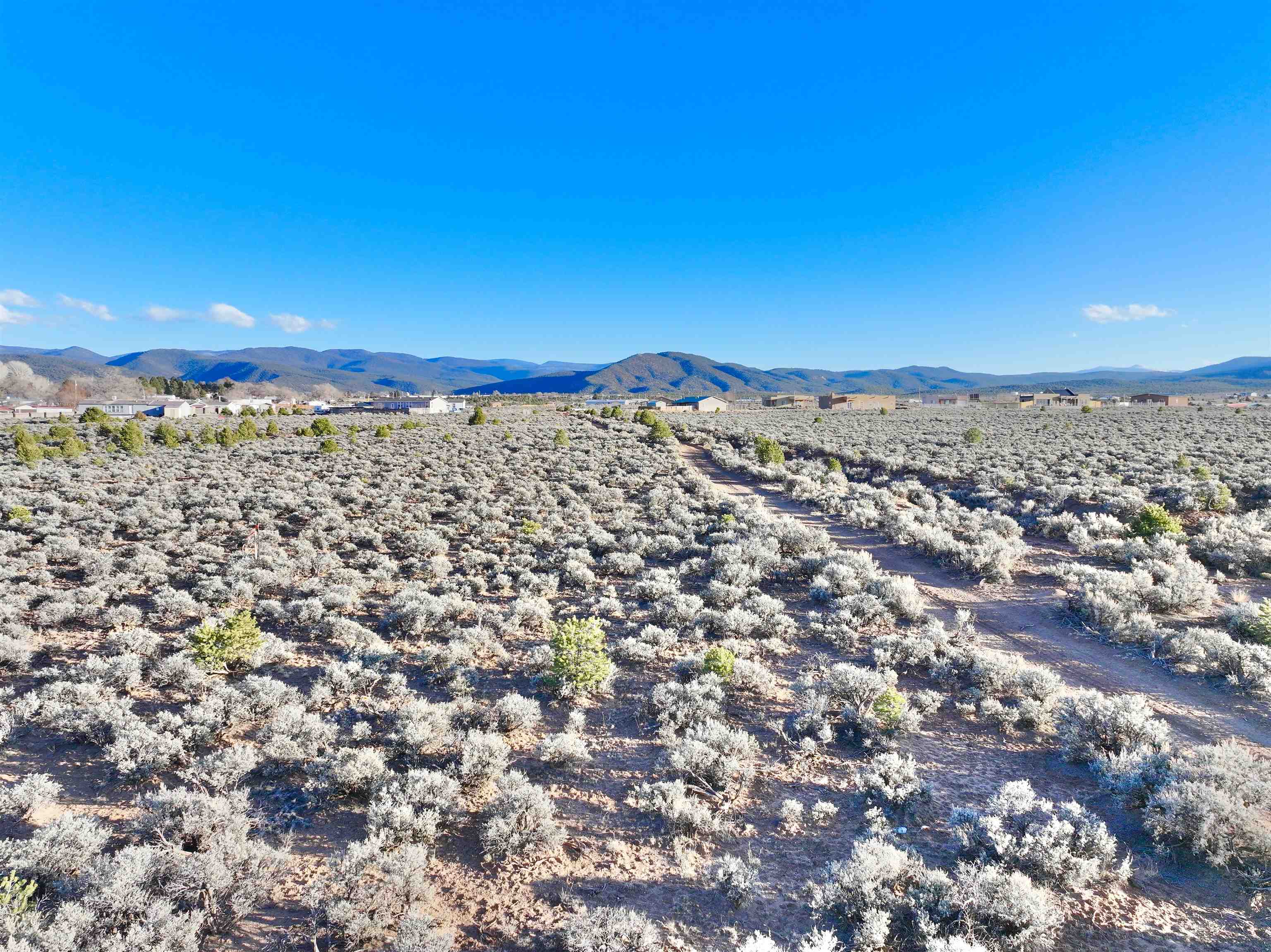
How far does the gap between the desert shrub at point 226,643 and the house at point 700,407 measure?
7888 centimetres

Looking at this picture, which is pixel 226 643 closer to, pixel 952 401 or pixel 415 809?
pixel 415 809

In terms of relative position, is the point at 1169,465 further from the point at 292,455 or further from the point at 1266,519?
the point at 292,455

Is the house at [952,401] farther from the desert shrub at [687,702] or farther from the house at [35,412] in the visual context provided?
the house at [35,412]

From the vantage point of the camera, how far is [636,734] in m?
7.06

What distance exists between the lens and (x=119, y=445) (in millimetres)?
30828

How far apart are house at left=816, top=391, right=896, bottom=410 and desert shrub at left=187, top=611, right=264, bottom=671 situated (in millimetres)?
96307

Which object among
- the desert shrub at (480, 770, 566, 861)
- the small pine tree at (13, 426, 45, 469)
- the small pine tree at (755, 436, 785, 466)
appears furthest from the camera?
the small pine tree at (755, 436, 785, 466)

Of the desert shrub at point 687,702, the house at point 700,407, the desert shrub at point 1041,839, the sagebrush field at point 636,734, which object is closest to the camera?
the sagebrush field at point 636,734

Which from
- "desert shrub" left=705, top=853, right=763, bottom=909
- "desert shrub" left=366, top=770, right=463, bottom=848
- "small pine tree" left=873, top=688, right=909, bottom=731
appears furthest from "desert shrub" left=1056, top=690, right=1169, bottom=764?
"desert shrub" left=366, top=770, right=463, bottom=848

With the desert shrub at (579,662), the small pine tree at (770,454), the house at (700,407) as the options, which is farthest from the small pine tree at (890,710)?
the house at (700,407)

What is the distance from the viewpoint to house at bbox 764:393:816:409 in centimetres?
10819

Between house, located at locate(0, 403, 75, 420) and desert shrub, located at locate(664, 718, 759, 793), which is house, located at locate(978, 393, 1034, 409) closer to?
desert shrub, located at locate(664, 718, 759, 793)

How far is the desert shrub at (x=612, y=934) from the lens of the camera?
4.14 m

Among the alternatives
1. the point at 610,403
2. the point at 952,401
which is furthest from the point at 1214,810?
the point at 952,401
